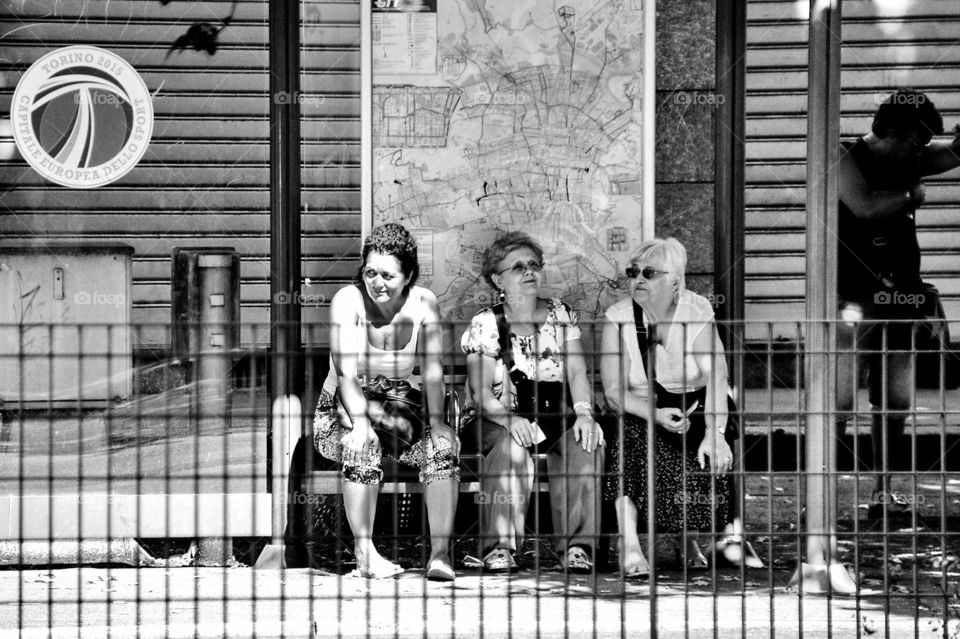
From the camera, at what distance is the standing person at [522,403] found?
626 centimetres

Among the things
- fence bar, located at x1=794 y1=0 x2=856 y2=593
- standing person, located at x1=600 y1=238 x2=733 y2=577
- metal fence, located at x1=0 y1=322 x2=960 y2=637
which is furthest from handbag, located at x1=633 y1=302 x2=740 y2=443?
fence bar, located at x1=794 y1=0 x2=856 y2=593

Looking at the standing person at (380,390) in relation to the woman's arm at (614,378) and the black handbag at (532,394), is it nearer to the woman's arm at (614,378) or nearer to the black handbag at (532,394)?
the black handbag at (532,394)

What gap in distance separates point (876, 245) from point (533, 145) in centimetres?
184

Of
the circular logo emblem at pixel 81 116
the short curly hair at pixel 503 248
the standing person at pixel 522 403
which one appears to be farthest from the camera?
the circular logo emblem at pixel 81 116

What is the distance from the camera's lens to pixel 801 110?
7.25m

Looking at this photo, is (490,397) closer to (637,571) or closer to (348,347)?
(348,347)

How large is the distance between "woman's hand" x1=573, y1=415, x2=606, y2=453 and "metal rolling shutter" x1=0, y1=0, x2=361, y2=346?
1429 millimetres

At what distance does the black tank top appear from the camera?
7.29 m
